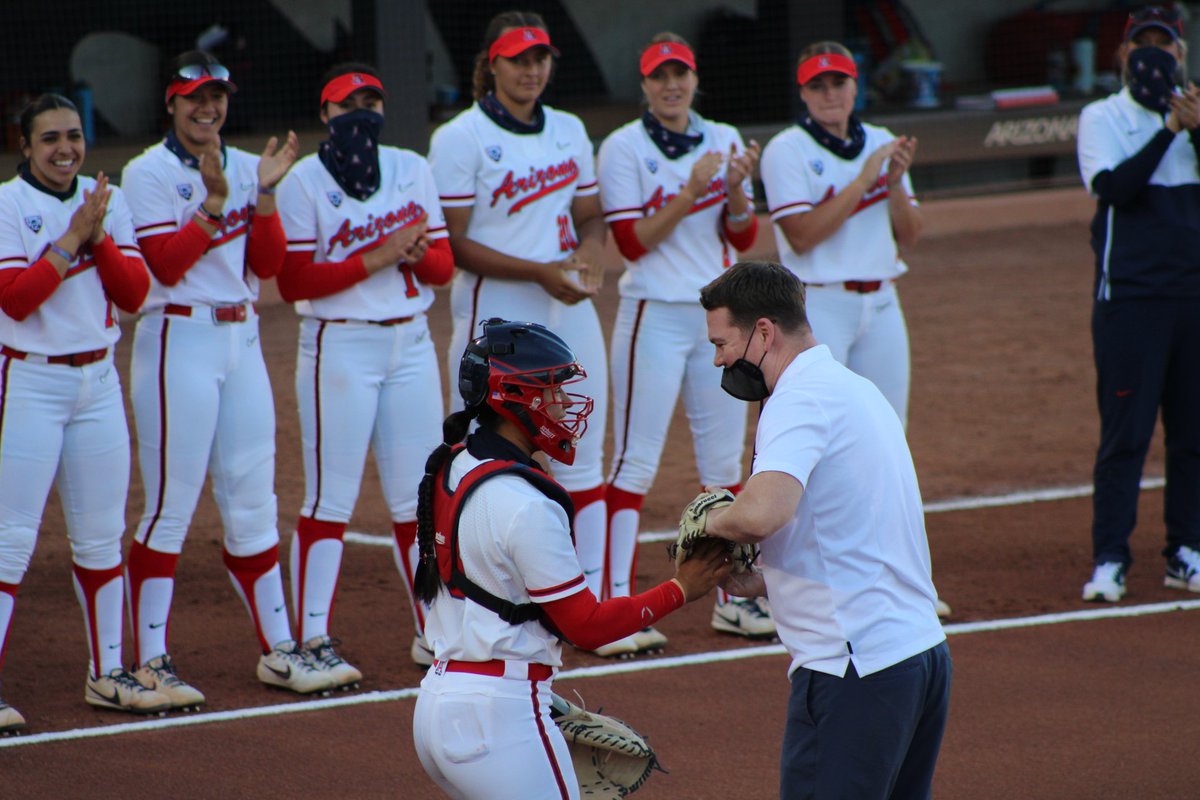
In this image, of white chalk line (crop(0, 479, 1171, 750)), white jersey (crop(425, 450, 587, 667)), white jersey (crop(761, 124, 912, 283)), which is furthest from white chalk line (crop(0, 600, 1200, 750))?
white jersey (crop(425, 450, 587, 667))

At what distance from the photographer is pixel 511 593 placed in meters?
2.79

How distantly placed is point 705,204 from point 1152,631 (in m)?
2.24

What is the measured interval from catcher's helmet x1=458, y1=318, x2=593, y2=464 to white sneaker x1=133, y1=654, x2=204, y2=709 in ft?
7.08

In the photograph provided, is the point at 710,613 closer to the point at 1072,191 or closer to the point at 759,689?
the point at 759,689

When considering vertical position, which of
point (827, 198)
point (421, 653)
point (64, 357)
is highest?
point (827, 198)

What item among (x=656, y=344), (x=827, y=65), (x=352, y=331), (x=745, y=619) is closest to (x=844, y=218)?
(x=827, y=65)

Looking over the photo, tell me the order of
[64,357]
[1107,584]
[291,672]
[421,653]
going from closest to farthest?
1. [64,357]
2. [291,672]
3. [421,653]
4. [1107,584]

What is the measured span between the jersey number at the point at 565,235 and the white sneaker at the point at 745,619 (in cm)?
142

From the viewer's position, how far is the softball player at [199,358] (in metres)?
4.50

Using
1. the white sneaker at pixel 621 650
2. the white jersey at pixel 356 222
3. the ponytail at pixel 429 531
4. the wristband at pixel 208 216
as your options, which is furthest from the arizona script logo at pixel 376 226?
the ponytail at pixel 429 531

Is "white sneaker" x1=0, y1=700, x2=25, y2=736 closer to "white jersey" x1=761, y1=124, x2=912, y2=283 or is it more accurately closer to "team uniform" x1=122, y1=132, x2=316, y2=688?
"team uniform" x1=122, y1=132, x2=316, y2=688

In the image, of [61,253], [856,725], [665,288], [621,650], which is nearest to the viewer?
[856,725]

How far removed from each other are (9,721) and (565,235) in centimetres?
243

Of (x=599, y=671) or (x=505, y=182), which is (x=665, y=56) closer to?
(x=505, y=182)
